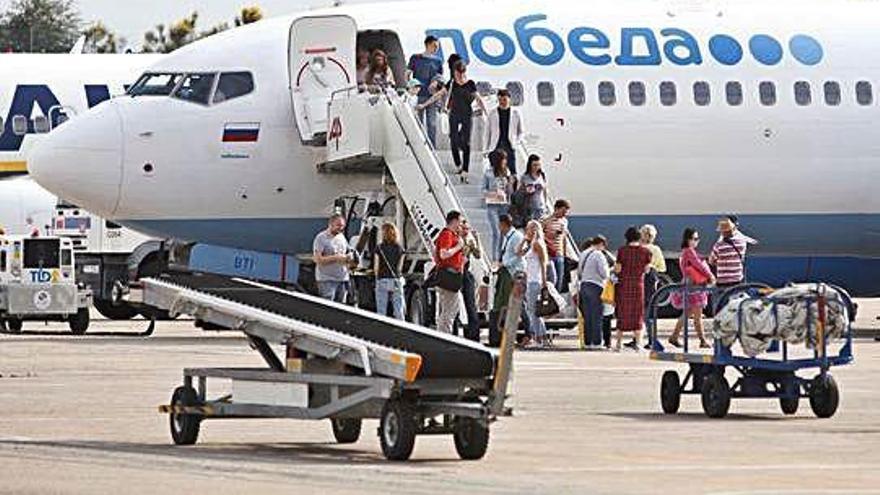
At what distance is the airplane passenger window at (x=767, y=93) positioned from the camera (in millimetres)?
36594

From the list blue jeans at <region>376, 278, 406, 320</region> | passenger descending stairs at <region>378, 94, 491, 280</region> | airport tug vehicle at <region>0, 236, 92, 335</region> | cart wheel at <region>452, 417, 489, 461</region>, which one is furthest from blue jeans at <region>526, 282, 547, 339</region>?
cart wheel at <region>452, 417, 489, 461</region>

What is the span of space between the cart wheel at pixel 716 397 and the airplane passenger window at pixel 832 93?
16.3 m

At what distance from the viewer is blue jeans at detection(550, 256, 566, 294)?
109ft

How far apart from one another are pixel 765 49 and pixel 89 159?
9.37m

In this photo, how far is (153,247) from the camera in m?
40.0

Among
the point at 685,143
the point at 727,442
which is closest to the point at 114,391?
the point at 727,442

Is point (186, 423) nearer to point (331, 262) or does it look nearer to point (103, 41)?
point (331, 262)

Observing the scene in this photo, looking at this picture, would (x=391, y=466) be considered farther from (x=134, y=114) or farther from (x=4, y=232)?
(x=4, y=232)

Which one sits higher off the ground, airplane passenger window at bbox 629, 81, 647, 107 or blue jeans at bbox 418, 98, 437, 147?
airplane passenger window at bbox 629, 81, 647, 107

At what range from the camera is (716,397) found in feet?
69.1

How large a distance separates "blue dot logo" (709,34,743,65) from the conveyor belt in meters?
18.0

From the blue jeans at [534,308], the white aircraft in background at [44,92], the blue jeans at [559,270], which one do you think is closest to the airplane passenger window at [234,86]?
the blue jeans at [559,270]

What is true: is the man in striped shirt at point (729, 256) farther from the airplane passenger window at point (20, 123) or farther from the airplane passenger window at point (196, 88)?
the airplane passenger window at point (20, 123)

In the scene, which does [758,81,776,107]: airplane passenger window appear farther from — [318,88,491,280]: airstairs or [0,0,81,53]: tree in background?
[0,0,81,53]: tree in background
